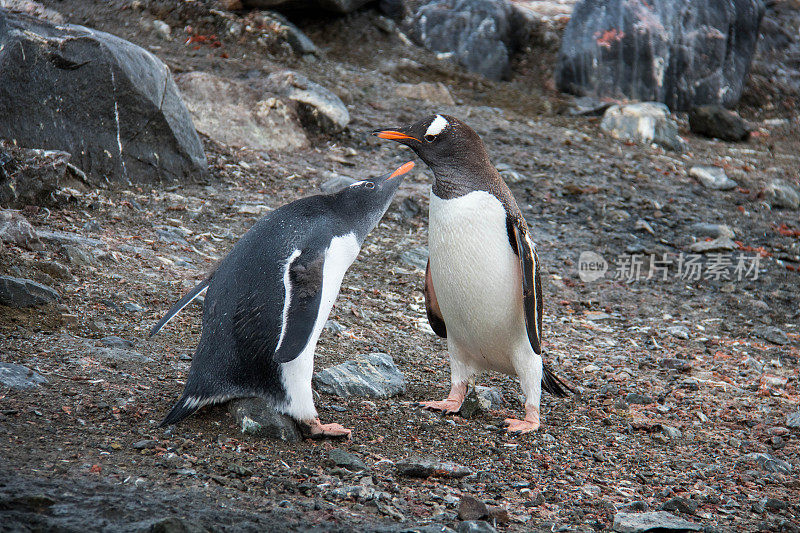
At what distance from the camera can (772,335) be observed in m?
4.46

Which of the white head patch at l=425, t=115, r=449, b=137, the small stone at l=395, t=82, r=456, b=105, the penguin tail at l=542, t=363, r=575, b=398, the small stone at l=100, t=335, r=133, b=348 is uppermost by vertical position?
the white head patch at l=425, t=115, r=449, b=137

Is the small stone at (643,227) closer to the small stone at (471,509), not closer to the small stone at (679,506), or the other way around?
the small stone at (679,506)

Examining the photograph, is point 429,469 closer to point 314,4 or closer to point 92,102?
point 92,102

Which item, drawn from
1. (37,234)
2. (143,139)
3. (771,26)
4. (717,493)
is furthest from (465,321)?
(771,26)

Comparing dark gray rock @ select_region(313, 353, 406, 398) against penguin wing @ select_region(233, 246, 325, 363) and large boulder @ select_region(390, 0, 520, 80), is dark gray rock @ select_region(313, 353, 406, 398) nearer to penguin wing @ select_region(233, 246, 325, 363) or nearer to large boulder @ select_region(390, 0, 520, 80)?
penguin wing @ select_region(233, 246, 325, 363)

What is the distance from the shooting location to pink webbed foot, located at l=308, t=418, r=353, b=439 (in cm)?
260

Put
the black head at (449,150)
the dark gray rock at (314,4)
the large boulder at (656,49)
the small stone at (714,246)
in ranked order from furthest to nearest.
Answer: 1. the large boulder at (656,49)
2. the dark gray rock at (314,4)
3. the small stone at (714,246)
4. the black head at (449,150)

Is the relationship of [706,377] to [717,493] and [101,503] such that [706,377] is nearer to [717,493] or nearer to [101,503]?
[717,493]

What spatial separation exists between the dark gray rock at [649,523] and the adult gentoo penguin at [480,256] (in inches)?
25.5

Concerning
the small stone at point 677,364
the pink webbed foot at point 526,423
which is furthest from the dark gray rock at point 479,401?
the small stone at point 677,364

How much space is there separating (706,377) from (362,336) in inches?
68.8

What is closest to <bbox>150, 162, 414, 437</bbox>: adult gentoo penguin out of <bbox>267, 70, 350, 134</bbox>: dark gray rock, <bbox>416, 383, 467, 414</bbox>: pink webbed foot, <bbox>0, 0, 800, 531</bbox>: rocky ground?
<bbox>0, 0, 800, 531</bbox>: rocky ground

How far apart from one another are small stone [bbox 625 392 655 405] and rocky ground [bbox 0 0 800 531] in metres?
0.01

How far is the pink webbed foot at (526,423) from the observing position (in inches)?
116
